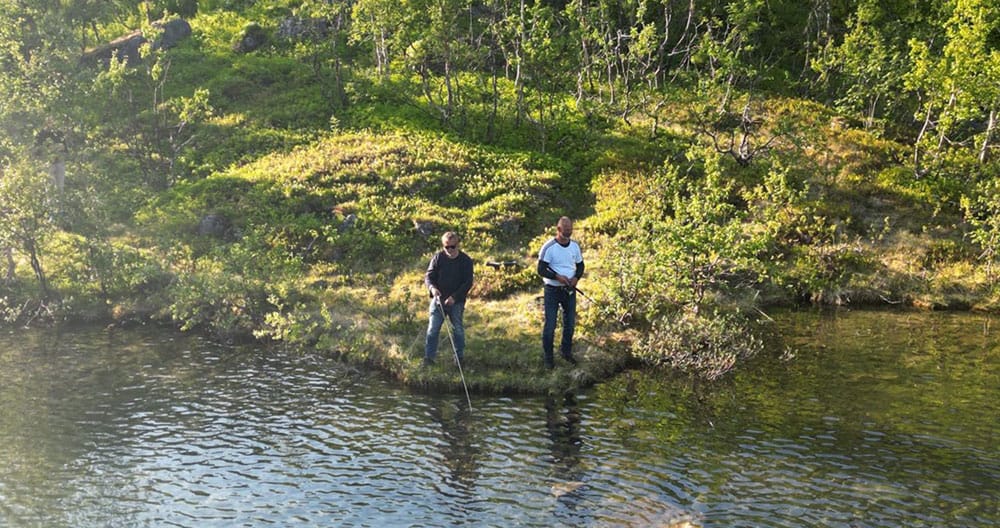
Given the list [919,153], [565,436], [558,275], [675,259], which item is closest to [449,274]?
[558,275]

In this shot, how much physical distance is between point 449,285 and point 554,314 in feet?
7.82

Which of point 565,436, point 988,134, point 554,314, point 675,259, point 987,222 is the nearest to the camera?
point 565,436

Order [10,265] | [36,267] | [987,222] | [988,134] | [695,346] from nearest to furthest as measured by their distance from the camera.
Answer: [695,346] → [36,267] → [10,265] → [987,222] → [988,134]

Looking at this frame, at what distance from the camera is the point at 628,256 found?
1992cm

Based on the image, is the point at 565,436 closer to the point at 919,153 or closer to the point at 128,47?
the point at 919,153

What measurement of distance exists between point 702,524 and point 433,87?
29.7 metres

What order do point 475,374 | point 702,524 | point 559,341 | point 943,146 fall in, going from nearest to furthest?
point 702,524
point 475,374
point 559,341
point 943,146

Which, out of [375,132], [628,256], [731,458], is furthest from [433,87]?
[731,458]

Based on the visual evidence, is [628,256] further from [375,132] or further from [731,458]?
[375,132]

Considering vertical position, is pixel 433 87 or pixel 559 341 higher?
pixel 433 87

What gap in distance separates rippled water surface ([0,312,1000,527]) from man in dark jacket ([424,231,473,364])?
150 cm

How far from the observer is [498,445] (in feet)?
44.2

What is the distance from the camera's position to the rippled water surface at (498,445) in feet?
36.3

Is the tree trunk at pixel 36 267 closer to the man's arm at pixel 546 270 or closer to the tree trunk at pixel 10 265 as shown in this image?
the tree trunk at pixel 10 265
